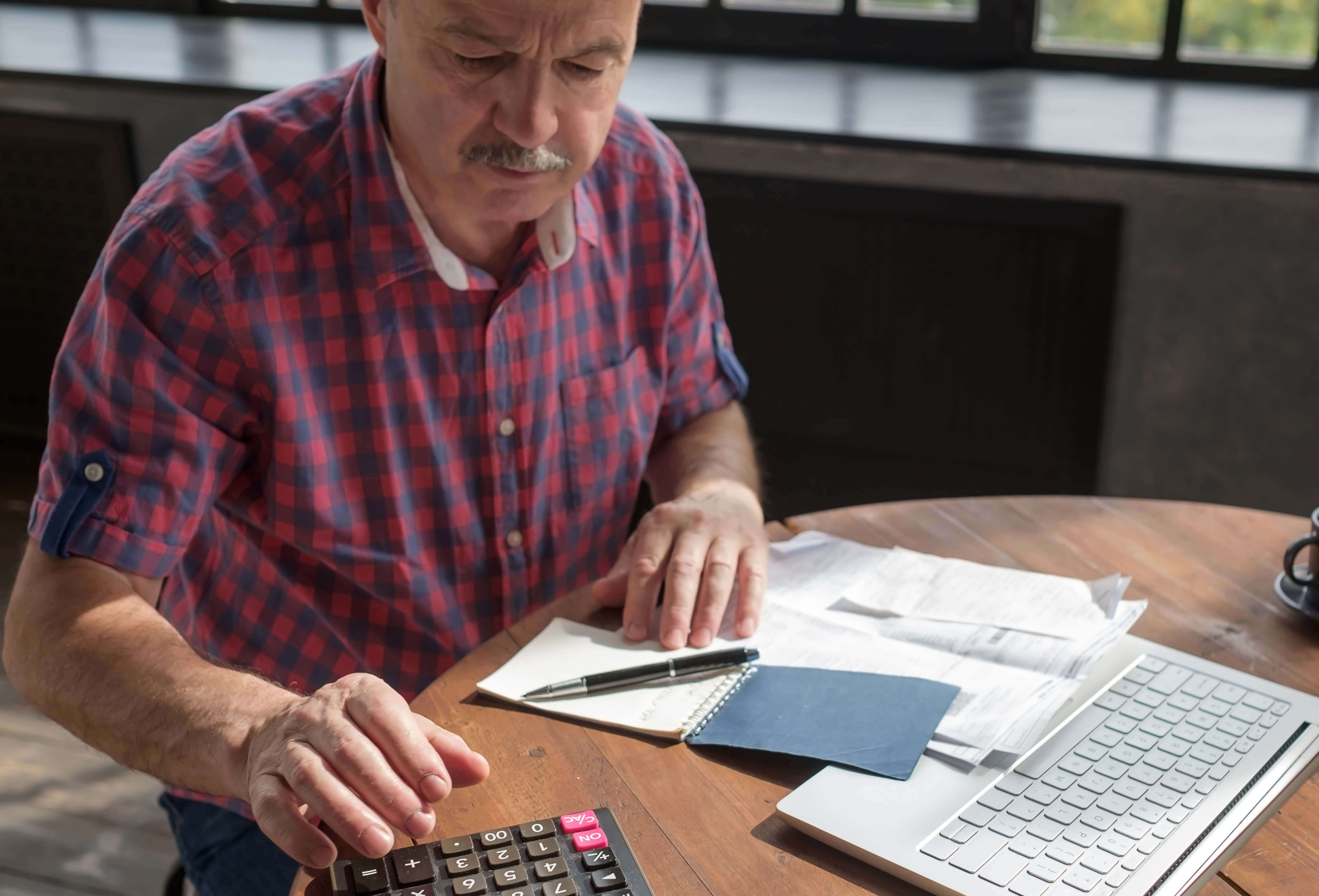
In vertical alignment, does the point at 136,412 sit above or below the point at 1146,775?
above

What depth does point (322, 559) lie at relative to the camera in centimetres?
128

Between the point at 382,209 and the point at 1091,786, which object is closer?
the point at 1091,786

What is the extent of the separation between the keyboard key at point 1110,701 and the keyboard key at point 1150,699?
11 millimetres

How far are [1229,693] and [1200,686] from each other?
0.9 inches

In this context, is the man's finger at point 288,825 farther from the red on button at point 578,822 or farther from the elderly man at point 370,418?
the red on button at point 578,822

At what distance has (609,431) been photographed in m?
1.46

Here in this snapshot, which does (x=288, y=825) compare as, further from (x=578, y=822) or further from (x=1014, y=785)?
(x=1014, y=785)

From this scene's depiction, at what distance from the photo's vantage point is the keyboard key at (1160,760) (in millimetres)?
954

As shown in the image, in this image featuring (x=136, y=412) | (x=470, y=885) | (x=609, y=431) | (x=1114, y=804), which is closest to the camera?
(x=470, y=885)

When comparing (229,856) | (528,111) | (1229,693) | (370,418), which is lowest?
(229,856)

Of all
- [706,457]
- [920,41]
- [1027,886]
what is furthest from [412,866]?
[920,41]

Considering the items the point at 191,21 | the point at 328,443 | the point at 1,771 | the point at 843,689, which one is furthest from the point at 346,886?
the point at 191,21

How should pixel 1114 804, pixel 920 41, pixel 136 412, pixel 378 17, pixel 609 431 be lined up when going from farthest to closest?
1. pixel 920 41
2. pixel 609 431
3. pixel 378 17
4. pixel 136 412
5. pixel 1114 804

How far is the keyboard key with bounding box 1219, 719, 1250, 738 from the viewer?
100 centimetres
